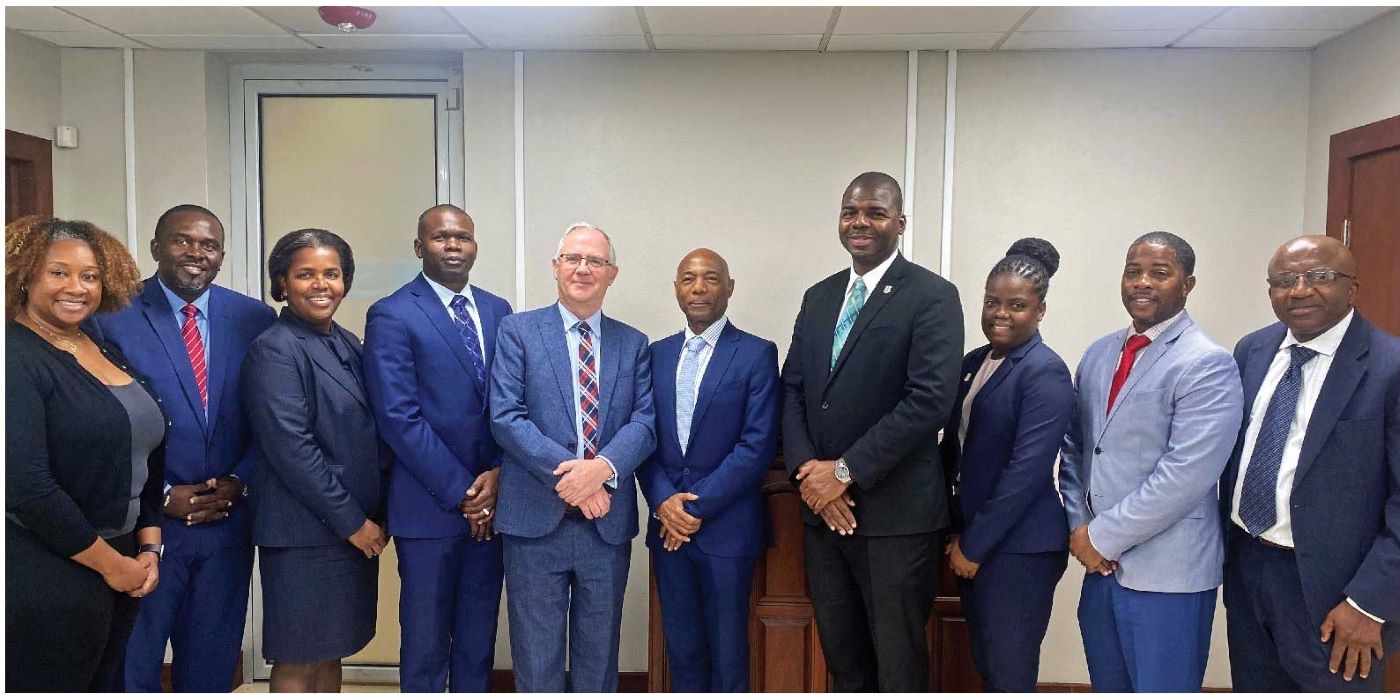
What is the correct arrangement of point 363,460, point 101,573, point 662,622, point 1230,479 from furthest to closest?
1. point 662,622
2. point 363,460
3. point 1230,479
4. point 101,573

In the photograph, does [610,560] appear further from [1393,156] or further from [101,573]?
[1393,156]

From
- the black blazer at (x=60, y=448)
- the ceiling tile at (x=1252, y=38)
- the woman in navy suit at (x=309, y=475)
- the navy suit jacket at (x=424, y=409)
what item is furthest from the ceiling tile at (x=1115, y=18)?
the black blazer at (x=60, y=448)

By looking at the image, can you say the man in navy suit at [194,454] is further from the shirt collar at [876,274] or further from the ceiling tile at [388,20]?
the shirt collar at [876,274]

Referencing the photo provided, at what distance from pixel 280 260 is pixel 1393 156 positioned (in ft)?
12.0

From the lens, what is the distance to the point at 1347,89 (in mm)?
3287

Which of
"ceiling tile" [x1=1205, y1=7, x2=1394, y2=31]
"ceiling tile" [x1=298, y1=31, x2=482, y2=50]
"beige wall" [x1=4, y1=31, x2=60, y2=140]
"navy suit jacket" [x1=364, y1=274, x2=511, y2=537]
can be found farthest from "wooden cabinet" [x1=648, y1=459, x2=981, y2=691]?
"beige wall" [x1=4, y1=31, x2=60, y2=140]

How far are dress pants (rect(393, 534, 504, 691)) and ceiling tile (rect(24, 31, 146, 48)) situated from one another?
7.72 ft

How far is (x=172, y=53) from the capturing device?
3.62 m

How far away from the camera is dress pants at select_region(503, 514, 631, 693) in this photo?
8.34 ft

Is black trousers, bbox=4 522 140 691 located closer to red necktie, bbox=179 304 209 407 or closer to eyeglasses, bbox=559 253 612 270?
red necktie, bbox=179 304 209 407

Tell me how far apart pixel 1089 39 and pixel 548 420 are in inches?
99.7

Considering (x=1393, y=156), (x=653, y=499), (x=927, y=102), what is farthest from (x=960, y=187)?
(x=653, y=499)

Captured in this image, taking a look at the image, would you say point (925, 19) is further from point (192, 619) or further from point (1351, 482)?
point (192, 619)

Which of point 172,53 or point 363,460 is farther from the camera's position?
point 172,53
